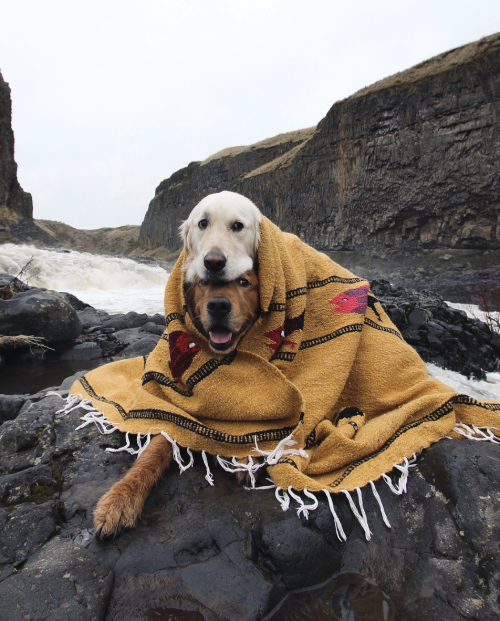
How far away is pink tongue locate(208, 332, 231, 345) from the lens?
2188 mm

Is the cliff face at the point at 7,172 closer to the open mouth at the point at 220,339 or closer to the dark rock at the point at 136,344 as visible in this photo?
the dark rock at the point at 136,344

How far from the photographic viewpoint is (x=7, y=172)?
1307 inches

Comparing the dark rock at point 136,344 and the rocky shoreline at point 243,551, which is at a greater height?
the rocky shoreline at point 243,551

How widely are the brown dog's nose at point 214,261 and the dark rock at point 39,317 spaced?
6.33 meters

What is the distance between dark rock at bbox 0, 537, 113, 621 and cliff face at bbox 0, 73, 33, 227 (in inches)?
1429

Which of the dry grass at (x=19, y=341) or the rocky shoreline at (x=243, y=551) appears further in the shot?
the dry grass at (x=19, y=341)

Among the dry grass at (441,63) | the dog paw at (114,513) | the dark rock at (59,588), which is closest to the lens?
the dark rock at (59,588)

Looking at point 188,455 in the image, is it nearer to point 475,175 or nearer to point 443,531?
point 443,531

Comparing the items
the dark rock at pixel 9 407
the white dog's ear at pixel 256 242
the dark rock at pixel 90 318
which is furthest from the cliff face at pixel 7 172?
the white dog's ear at pixel 256 242

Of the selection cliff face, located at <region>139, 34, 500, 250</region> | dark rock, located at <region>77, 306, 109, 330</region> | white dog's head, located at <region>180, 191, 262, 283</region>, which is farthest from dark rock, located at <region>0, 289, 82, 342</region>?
cliff face, located at <region>139, 34, 500, 250</region>

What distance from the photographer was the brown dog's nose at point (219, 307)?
2107 mm

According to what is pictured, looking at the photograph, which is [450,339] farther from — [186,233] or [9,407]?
[9,407]

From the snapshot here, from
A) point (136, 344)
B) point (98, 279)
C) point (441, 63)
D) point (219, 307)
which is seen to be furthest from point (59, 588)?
point (441, 63)

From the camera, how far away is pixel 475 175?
25812 mm
